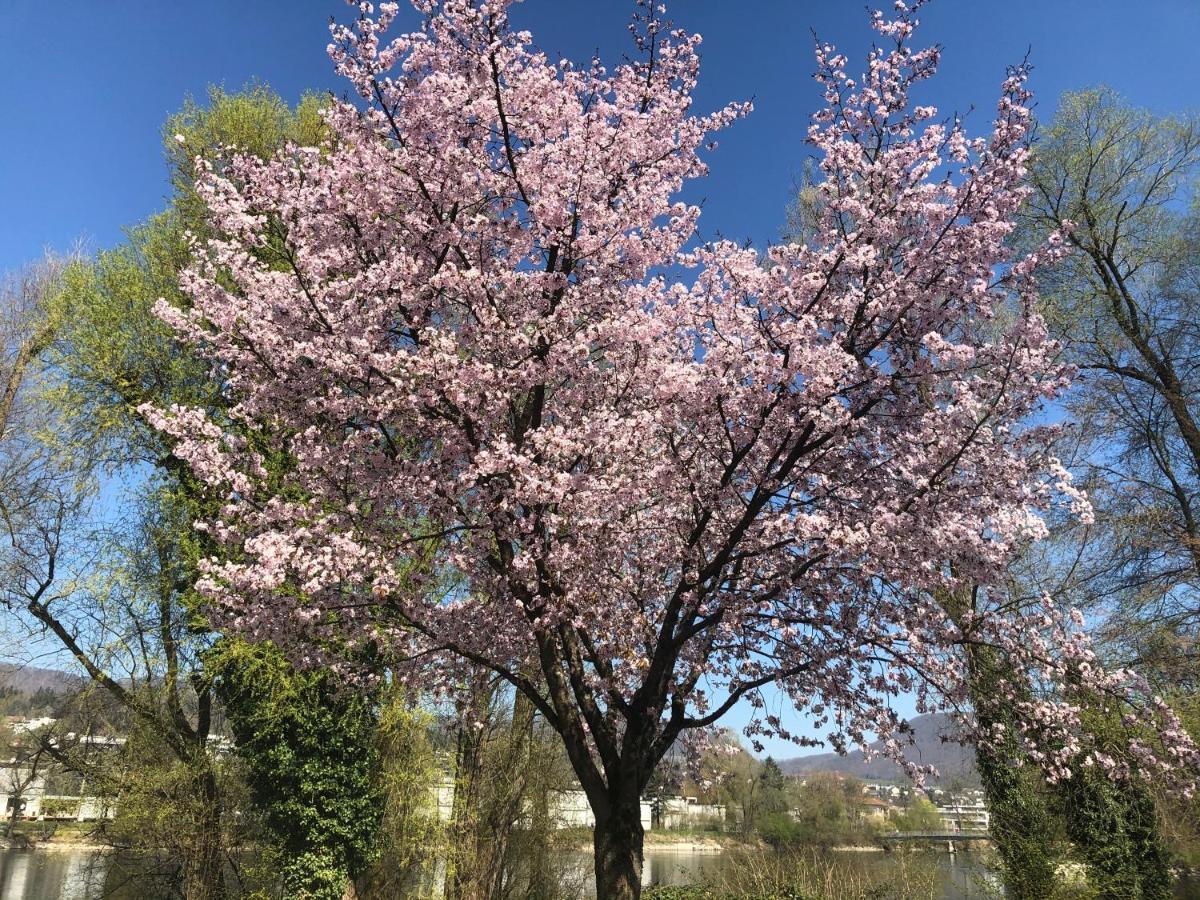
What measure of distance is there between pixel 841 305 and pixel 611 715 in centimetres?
464

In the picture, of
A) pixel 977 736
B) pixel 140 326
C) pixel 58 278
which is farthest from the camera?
pixel 58 278

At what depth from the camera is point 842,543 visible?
5512 mm

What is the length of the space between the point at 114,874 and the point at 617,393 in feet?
42.3

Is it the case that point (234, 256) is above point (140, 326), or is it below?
below

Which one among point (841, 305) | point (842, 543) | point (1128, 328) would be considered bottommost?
point (842, 543)

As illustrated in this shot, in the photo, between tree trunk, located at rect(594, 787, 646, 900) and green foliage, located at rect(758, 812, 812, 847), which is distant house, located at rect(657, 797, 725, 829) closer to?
green foliage, located at rect(758, 812, 812, 847)

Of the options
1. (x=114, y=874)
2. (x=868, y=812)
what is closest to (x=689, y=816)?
(x=868, y=812)

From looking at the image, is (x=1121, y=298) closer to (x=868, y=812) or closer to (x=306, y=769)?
(x=306, y=769)

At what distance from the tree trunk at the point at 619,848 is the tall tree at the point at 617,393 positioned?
0.10 ft

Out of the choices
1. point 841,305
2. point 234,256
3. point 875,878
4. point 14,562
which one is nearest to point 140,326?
point 14,562

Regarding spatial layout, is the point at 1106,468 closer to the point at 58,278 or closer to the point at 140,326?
the point at 140,326

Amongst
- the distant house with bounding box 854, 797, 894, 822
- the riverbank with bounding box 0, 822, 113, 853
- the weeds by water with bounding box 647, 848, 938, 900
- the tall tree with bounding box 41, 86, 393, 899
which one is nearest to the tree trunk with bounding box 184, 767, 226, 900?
the tall tree with bounding box 41, 86, 393, 899

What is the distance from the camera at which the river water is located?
12977 mm

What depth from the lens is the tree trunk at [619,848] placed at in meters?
6.56
